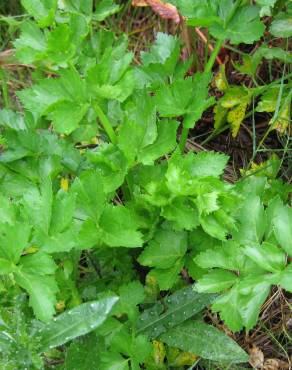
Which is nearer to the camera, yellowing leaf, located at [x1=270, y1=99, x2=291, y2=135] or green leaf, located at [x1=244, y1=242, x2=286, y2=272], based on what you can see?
green leaf, located at [x1=244, y1=242, x2=286, y2=272]

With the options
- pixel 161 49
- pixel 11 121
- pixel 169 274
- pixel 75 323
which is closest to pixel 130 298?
pixel 169 274

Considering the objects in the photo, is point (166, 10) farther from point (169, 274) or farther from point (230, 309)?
point (230, 309)

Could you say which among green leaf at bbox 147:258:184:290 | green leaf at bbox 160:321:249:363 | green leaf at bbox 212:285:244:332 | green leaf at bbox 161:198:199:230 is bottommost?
green leaf at bbox 160:321:249:363

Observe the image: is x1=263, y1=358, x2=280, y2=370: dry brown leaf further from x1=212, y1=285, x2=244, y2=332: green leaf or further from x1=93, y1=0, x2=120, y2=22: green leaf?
x1=93, y1=0, x2=120, y2=22: green leaf

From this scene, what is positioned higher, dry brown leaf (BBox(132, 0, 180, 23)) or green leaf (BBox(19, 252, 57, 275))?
dry brown leaf (BBox(132, 0, 180, 23))

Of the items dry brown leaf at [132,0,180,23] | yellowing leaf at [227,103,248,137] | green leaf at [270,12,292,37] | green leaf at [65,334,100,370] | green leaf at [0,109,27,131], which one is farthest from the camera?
dry brown leaf at [132,0,180,23]

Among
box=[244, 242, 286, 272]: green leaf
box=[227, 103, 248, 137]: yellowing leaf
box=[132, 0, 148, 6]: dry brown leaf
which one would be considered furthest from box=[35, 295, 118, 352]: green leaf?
box=[132, 0, 148, 6]: dry brown leaf

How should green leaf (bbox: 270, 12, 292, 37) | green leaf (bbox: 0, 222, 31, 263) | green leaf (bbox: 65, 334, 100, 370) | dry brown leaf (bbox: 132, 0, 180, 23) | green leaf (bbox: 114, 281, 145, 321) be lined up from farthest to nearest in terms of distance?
dry brown leaf (bbox: 132, 0, 180, 23), green leaf (bbox: 270, 12, 292, 37), green leaf (bbox: 114, 281, 145, 321), green leaf (bbox: 65, 334, 100, 370), green leaf (bbox: 0, 222, 31, 263)

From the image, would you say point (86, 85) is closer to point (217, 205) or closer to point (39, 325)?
point (217, 205)
